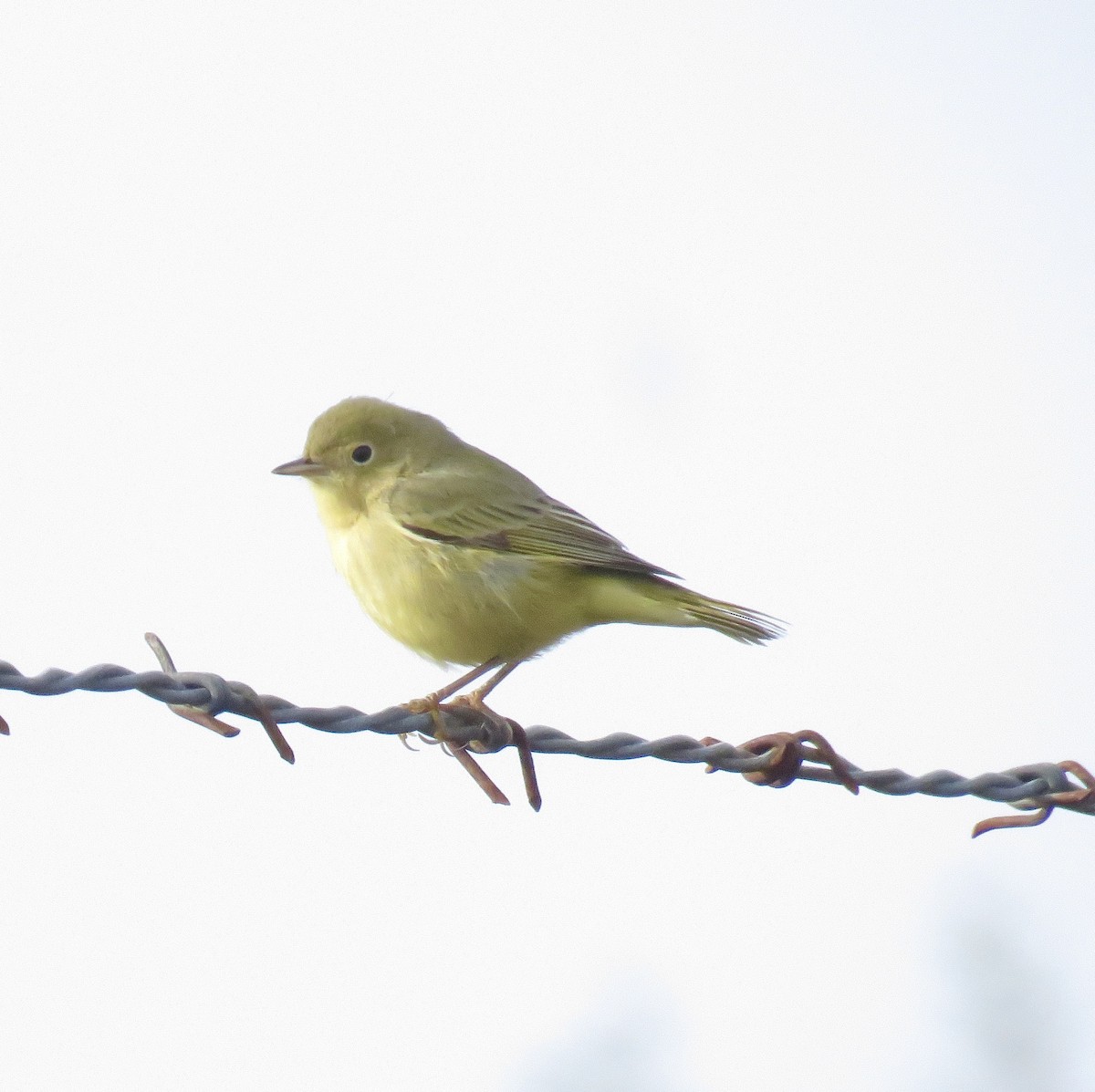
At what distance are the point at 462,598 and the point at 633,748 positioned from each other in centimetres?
227

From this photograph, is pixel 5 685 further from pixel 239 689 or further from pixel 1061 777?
pixel 1061 777

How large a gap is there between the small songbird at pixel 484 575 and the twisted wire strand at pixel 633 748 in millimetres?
1708

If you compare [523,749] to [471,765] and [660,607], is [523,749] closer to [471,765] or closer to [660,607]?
[471,765]

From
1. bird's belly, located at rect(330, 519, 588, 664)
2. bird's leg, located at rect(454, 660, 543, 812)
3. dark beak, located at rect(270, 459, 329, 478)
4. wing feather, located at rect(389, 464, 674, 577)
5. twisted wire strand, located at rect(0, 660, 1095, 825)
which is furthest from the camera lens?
dark beak, located at rect(270, 459, 329, 478)

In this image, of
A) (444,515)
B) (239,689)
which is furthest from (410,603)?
(239,689)

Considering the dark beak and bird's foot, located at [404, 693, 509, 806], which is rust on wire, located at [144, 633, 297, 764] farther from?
the dark beak

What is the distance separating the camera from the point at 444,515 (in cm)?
655

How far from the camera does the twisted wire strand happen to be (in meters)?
3.53

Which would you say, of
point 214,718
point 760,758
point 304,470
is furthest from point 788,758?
point 304,470

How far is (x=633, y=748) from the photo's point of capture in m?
4.02

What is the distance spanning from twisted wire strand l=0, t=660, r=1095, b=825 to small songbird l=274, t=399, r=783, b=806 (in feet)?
5.60

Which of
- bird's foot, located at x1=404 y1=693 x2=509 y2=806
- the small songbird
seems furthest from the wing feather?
bird's foot, located at x1=404 y1=693 x2=509 y2=806

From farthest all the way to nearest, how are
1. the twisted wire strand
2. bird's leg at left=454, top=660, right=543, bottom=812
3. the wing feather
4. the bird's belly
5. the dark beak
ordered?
the dark beak
the wing feather
the bird's belly
bird's leg at left=454, top=660, right=543, bottom=812
the twisted wire strand

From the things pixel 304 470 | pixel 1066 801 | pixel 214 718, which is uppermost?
pixel 304 470
